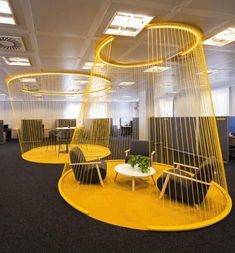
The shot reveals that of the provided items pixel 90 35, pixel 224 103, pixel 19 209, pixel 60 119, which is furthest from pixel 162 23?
pixel 60 119

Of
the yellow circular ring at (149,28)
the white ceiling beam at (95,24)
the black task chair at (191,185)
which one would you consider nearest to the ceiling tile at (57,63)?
the white ceiling beam at (95,24)

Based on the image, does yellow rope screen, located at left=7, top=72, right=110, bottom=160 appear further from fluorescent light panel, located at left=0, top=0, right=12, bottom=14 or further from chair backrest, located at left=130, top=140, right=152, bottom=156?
fluorescent light panel, located at left=0, top=0, right=12, bottom=14

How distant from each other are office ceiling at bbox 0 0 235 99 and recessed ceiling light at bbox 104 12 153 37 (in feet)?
0.33

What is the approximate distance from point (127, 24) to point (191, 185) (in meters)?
2.68

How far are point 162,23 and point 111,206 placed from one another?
293cm

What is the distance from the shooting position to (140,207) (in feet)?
10.4

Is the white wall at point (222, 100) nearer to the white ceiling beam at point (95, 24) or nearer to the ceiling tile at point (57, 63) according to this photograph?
the ceiling tile at point (57, 63)

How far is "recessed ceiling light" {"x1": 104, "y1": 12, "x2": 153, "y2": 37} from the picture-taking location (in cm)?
269

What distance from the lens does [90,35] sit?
3.26 m

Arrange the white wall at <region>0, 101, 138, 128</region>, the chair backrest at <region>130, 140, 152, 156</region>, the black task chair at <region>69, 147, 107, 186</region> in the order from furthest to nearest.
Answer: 1. the white wall at <region>0, 101, 138, 128</region>
2. the chair backrest at <region>130, 140, 152, 156</region>
3. the black task chair at <region>69, 147, 107, 186</region>

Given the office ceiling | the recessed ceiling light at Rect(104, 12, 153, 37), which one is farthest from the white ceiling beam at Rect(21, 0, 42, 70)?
the recessed ceiling light at Rect(104, 12, 153, 37)

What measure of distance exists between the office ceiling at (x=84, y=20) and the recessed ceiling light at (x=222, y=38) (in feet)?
0.55

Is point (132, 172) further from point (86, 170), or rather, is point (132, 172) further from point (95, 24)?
point (95, 24)

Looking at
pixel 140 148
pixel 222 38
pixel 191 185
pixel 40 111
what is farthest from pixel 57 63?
pixel 40 111
